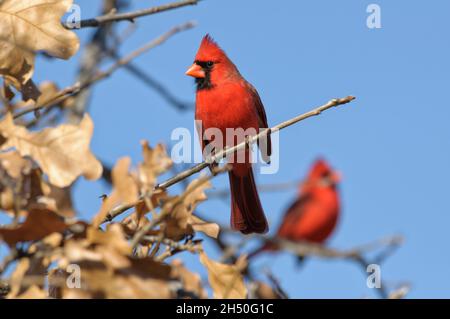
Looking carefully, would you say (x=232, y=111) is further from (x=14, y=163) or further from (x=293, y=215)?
(x=293, y=215)

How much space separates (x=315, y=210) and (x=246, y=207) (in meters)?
2.46

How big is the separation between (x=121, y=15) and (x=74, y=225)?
0.82m

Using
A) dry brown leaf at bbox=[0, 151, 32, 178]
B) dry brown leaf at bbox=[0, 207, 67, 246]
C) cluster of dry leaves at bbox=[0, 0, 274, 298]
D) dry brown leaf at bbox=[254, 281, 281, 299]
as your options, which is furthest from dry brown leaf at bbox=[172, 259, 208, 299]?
dry brown leaf at bbox=[0, 151, 32, 178]

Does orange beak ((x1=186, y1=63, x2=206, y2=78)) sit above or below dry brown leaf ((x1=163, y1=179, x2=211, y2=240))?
above

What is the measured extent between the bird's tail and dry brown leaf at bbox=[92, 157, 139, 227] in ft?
6.36

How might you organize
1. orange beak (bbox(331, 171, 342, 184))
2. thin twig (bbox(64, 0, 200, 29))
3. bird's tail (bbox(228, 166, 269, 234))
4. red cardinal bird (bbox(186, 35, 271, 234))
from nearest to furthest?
orange beak (bbox(331, 171, 342, 184)), thin twig (bbox(64, 0, 200, 29)), bird's tail (bbox(228, 166, 269, 234)), red cardinal bird (bbox(186, 35, 271, 234))

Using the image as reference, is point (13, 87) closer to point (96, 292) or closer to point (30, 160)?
point (30, 160)

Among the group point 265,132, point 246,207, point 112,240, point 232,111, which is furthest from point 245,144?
point 232,111

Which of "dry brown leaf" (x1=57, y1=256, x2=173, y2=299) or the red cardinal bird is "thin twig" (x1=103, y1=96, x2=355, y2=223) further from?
the red cardinal bird

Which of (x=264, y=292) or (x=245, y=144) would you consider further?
(x=245, y=144)

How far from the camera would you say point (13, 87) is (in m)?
1.94

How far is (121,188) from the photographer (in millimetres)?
1369

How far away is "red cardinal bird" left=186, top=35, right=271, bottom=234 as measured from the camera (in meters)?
3.63
